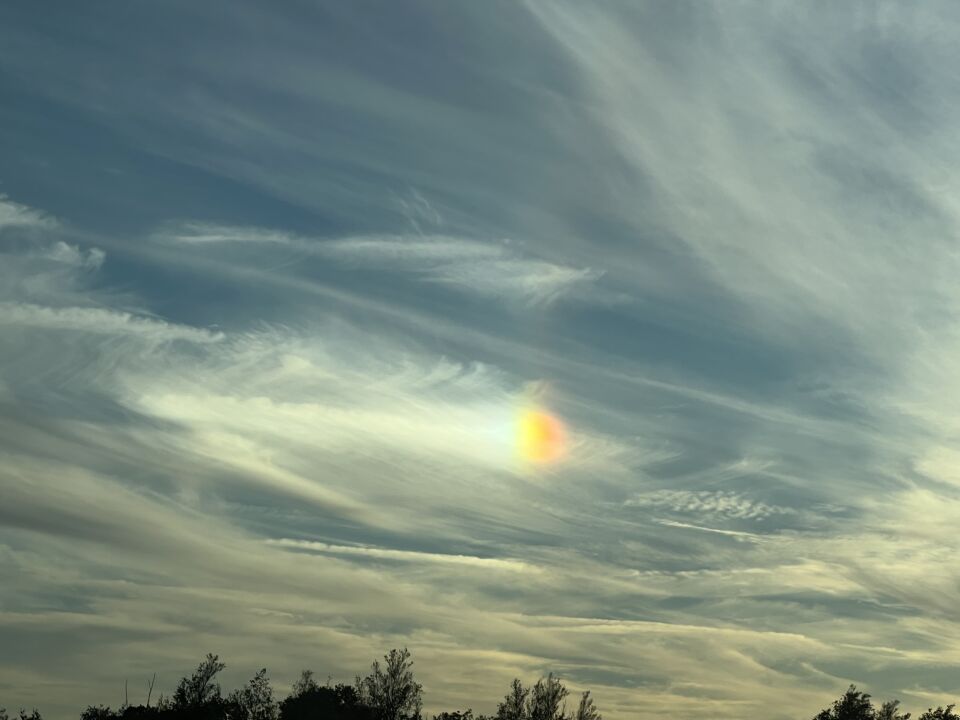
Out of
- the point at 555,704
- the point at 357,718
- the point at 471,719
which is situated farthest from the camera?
the point at 471,719

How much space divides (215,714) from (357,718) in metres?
31.2

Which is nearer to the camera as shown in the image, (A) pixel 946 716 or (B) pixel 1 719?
(A) pixel 946 716

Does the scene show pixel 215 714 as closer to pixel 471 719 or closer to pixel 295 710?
pixel 295 710

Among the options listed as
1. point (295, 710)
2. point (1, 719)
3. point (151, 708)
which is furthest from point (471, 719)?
point (1, 719)

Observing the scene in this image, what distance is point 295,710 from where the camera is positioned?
559 feet

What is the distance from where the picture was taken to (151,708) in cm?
18012

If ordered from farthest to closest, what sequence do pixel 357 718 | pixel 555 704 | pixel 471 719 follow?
pixel 471 719
pixel 555 704
pixel 357 718

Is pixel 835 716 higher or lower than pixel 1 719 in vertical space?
higher

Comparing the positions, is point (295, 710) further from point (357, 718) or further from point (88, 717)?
point (88, 717)

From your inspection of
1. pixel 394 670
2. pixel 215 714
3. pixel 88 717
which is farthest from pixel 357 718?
pixel 88 717

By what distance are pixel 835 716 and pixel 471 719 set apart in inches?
2712

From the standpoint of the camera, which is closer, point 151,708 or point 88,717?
point 151,708

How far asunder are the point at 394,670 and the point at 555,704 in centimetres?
3066

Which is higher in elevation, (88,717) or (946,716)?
(946,716)
